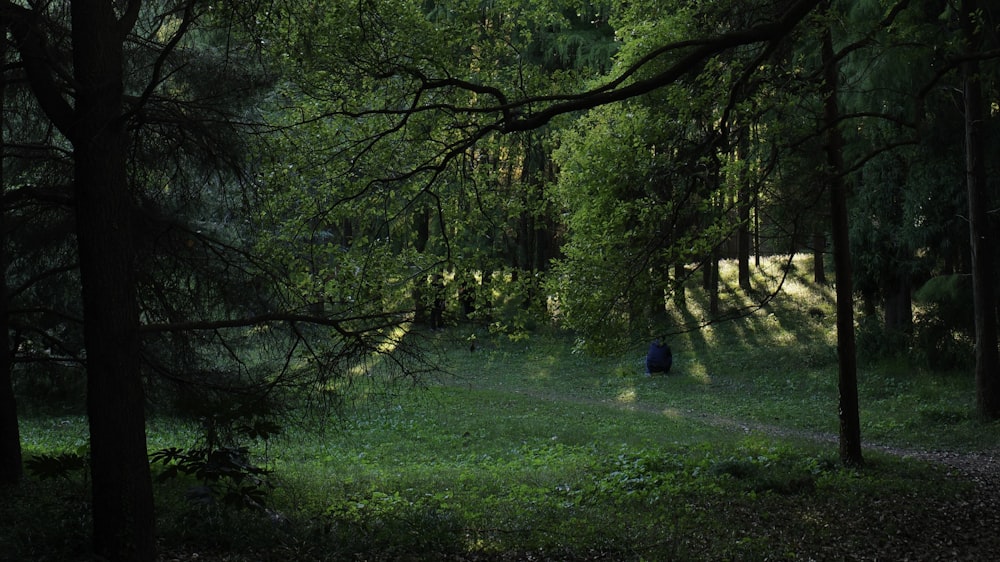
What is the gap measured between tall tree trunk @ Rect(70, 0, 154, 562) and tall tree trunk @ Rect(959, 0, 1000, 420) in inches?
561

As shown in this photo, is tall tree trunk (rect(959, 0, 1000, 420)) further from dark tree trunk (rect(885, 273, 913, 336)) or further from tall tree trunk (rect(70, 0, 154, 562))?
tall tree trunk (rect(70, 0, 154, 562))

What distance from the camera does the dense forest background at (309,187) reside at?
6168 millimetres

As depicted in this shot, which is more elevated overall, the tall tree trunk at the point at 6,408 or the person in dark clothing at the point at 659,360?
the tall tree trunk at the point at 6,408

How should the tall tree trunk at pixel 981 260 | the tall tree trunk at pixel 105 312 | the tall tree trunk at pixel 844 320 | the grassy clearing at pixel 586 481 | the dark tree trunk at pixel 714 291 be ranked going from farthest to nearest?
the dark tree trunk at pixel 714 291 → the tall tree trunk at pixel 981 260 → the tall tree trunk at pixel 844 320 → the grassy clearing at pixel 586 481 → the tall tree trunk at pixel 105 312

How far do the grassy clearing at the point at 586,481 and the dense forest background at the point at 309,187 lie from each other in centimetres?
102

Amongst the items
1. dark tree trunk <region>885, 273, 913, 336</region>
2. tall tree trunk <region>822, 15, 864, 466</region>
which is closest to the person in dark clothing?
dark tree trunk <region>885, 273, 913, 336</region>

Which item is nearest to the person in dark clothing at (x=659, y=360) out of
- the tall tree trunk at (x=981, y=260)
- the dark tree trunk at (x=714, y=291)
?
the dark tree trunk at (x=714, y=291)

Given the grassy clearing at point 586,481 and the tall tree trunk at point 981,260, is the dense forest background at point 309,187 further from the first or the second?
the tall tree trunk at point 981,260

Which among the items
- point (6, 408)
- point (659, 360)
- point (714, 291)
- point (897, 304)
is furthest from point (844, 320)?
point (714, 291)

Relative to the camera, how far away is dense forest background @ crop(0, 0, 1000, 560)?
6.17 meters

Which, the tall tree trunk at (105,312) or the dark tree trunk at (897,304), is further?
the dark tree trunk at (897,304)

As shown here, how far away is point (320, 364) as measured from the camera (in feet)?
23.5

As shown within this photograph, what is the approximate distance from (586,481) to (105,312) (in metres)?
6.79

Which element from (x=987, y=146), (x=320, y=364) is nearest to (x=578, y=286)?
(x=320, y=364)
